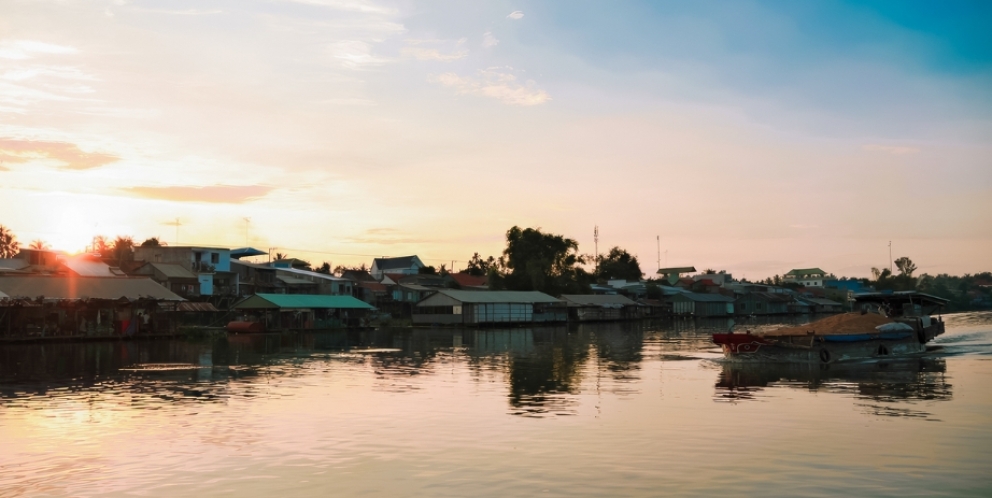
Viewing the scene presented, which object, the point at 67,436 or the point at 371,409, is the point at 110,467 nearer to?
the point at 67,436

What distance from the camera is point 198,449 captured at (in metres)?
16.5

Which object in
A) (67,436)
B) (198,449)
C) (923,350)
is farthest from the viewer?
(923,350)

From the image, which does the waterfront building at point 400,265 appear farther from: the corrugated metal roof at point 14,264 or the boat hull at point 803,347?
the boat hull at point 803,347

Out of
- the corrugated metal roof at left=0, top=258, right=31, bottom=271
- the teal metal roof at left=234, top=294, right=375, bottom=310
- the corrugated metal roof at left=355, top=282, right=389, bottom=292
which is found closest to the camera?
the corrugated metal roof at left=0, top=258, right=31, bottom=271

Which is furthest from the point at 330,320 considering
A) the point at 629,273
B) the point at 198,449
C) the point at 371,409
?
the point at 629,273

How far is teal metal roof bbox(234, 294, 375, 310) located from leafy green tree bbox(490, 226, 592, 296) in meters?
31.4

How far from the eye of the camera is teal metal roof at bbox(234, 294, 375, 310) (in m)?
71.1

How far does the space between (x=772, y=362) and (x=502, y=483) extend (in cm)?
2584

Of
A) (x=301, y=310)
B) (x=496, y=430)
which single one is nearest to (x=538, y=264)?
(x=301, y=310)

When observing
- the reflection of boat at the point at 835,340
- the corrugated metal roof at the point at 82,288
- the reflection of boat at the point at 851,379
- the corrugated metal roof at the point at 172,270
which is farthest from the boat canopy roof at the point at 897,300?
the corrugated metal roof at the point at 172,270

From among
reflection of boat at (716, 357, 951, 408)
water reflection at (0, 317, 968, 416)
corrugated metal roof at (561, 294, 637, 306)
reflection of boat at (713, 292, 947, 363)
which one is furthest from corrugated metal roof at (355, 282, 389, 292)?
reflection of boat at (716, 357, 951, 408)

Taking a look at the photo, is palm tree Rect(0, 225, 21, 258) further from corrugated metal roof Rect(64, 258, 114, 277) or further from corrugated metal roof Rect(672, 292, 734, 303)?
corrugated metal roof Rect(672, 292, 734, 303)

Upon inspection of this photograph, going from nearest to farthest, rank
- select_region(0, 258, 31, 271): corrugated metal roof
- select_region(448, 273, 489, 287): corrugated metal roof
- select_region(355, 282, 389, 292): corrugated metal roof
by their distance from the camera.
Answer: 1. select_region(0, 258, 31, 271): corrugated metal roof
2. select_region(355, 282, 389, 292): corrugated metal roof
3. select_region(448, 273, 489, 287): corrugated metal roof

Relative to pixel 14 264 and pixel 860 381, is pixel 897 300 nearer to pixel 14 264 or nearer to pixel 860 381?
pixel 860 381
